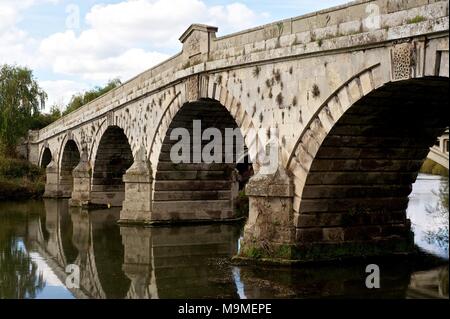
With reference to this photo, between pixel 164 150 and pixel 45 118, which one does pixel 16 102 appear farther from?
pixel 164 150

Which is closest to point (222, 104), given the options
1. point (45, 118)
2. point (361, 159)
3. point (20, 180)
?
point (361, 159)

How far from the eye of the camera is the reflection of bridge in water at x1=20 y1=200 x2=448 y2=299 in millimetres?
10117

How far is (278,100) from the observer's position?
496 inches

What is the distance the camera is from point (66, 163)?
34.7m

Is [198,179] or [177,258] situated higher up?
[198,179]

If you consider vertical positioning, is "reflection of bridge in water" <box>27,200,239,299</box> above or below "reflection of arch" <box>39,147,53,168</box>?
below

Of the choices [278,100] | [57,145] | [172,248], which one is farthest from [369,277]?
[57,145]

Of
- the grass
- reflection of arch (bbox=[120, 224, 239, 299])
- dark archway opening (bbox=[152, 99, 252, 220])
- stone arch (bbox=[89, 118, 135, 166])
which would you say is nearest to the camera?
the grass

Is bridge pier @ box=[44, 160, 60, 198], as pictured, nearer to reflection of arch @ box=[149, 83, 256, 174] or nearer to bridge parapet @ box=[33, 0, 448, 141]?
reflection of arch @ box=[149, 83, 256, 174]

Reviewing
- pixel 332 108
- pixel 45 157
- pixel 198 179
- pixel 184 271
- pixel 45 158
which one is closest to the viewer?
pixel 332 108

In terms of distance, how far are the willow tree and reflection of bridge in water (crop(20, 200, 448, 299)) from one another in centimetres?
2458

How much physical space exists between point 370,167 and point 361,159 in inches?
12.2

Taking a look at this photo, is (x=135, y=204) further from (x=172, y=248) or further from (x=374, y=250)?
(x=374, y=250)

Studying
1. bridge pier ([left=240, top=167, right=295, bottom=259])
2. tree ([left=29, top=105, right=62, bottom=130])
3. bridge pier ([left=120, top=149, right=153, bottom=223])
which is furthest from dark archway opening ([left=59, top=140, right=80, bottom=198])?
bridge pier ([left=240, top=167, right=295, bottom=259])
